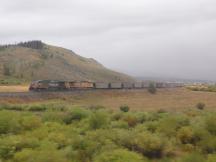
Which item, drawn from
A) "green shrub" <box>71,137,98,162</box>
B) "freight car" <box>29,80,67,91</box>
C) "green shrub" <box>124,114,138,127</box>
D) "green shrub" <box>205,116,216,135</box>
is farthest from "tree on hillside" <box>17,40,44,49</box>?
"green shrub" <box>71,137,98,162</box>

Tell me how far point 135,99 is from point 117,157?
54.9 metres

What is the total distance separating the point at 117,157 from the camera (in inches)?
990

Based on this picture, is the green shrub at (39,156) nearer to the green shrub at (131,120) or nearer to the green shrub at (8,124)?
the green shrub at (8,124)

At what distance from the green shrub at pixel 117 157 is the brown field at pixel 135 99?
40.6 m

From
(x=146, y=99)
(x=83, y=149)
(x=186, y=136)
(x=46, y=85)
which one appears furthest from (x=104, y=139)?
(x=46, y=85)

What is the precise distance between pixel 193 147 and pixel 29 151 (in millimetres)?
11930

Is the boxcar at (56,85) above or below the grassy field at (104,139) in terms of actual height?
above

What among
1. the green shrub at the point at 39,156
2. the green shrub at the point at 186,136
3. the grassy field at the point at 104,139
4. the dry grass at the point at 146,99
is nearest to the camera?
the green shrub at the point at 39,156

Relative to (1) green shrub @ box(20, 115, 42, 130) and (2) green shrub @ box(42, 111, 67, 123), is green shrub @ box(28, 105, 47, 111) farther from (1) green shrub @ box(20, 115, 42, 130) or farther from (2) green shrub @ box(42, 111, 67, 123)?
(1) green shrub @ box(20, 115, 42, 130)

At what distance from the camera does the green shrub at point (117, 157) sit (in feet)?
81.6

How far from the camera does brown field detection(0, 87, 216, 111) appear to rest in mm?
69012

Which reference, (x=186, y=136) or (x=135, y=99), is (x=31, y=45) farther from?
(x=186, y=136)

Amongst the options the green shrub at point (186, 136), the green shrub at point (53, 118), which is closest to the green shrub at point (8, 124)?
the green shrub at point (53, 118)

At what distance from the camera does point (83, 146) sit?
28406 mm
